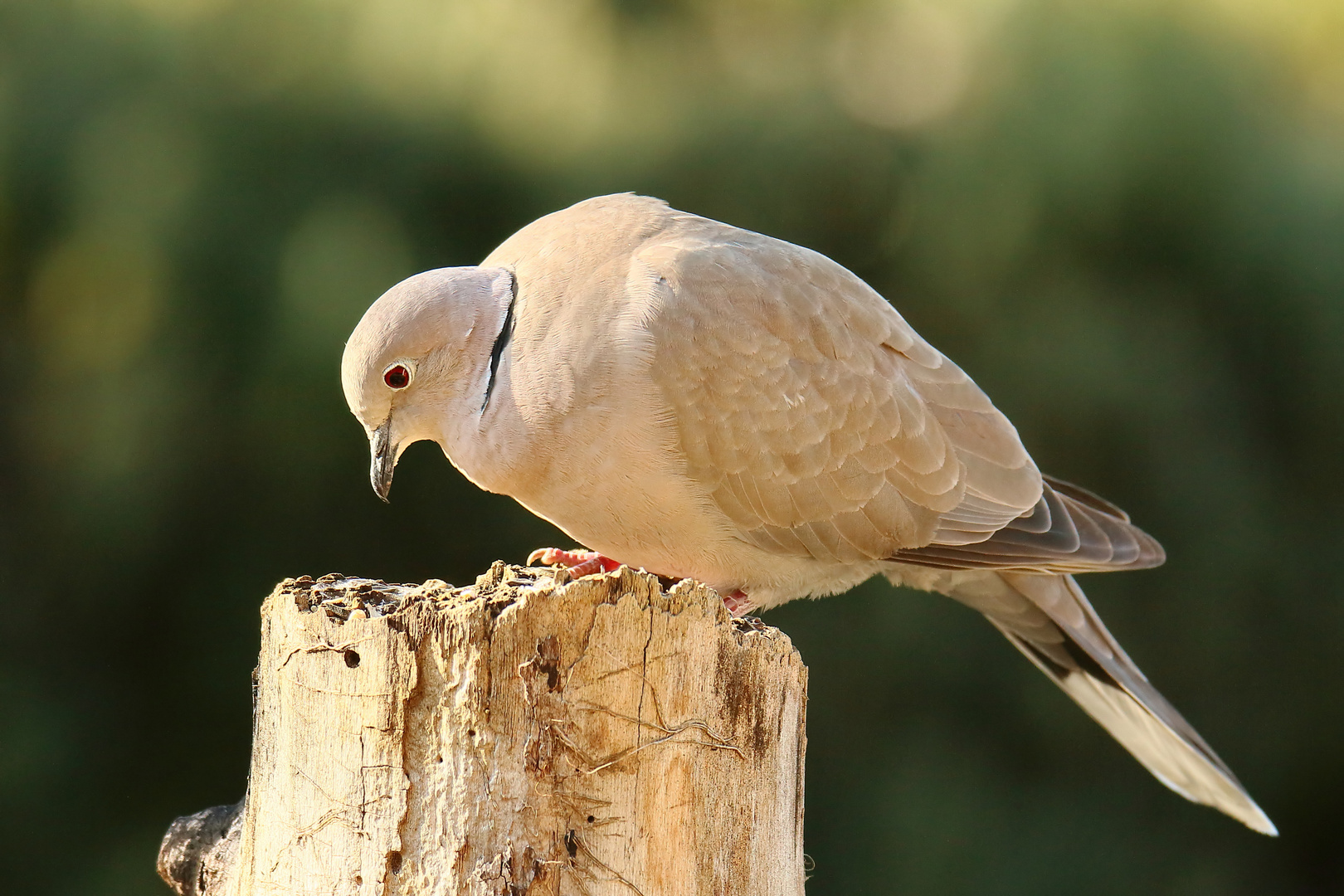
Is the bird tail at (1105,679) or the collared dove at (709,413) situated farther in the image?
the bird tail at (1105,679)

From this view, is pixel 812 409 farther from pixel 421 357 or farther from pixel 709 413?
pixel 421 357

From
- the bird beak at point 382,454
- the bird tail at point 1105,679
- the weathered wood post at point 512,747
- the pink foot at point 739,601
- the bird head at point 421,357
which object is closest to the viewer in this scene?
the weathered wood post at point 512,747

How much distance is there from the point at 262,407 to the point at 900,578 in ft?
8.25

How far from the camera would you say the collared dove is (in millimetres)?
2725

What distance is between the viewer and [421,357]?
2.77 m

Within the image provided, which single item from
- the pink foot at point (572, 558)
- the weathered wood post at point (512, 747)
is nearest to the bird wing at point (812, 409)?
the pink foot at point (572, 558)

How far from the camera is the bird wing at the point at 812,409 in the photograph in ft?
9.20

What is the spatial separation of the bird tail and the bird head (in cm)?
159

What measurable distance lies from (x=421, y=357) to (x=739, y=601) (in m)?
1.12

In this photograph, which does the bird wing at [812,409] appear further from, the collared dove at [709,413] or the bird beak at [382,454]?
the bird beak at [382,454]

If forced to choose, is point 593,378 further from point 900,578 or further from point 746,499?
point 900,578

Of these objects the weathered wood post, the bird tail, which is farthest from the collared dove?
the weathered wood post

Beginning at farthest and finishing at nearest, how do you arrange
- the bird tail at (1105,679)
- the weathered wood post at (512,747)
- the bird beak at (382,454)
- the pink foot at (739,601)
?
the bird tail at (1105,679), the pink foot at (739,601), the bird beak at (382,454), the weathered wood post at (512,747)

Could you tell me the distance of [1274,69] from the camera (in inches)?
194
